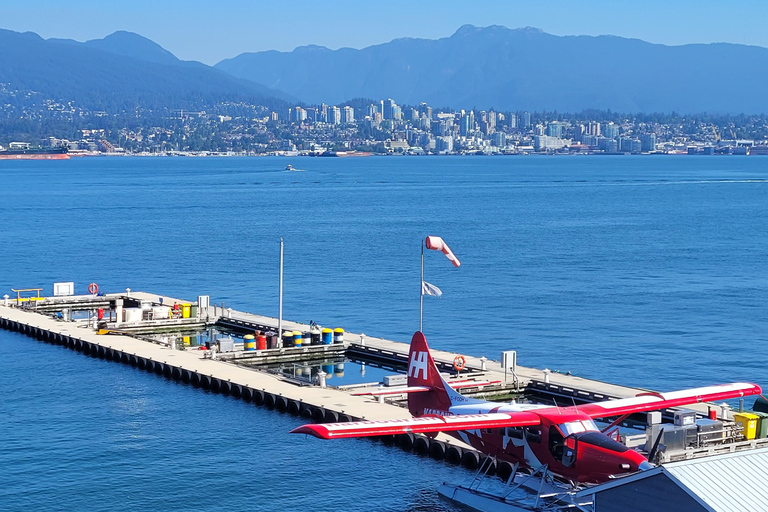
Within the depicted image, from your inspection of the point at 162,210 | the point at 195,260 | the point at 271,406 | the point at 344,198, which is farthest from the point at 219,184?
the point at 271,406

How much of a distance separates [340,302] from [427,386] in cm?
3389

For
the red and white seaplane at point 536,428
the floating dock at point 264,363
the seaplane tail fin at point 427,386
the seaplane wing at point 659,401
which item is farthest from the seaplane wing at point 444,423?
the floating dock at point 264,363

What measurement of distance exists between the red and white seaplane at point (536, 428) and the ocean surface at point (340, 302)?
7.59 ft

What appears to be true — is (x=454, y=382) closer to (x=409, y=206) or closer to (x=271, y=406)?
(x=271, y=406)

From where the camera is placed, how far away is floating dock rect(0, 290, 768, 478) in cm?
3262

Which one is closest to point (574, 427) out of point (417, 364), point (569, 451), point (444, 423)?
point (569, 451)

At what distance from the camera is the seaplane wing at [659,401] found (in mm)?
24891

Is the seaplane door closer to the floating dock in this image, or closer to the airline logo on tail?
the floating dock

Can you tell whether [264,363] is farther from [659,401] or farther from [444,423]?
[444,423]

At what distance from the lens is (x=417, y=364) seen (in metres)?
28.1

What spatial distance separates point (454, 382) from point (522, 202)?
357ft

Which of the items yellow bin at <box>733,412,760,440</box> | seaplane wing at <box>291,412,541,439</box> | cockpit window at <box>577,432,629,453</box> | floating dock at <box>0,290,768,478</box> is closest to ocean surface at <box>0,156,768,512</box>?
floating dock at <box>0,290,768,478</box>

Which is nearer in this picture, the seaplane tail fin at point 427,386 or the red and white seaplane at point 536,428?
the red and white seaplane at point 536,428

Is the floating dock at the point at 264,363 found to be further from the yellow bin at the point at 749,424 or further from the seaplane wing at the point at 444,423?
the seaplane wing at the point at 444,423
